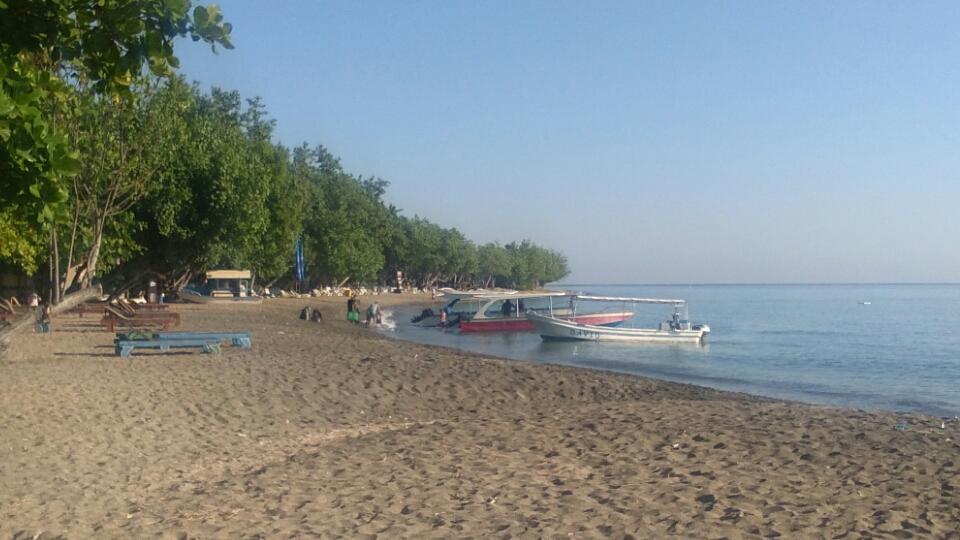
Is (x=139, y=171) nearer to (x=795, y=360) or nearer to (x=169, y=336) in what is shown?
(x=169, y=336)

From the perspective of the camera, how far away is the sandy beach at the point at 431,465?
7230 millimetres

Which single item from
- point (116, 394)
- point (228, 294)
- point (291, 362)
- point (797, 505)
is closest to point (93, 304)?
point (291, 362)

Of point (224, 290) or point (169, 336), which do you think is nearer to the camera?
point (169, 336)

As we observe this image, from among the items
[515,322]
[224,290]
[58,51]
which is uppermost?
[58,51]

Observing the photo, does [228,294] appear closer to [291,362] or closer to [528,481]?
[291,362]

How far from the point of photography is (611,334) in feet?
140

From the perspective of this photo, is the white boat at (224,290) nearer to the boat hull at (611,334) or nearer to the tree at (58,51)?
the boat hull at (611,334)

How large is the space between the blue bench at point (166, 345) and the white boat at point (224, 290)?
131 feet

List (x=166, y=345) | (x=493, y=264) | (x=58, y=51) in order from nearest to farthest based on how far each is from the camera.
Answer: (x=58, y=51)
(x=166, y=345)
(x=493, y=264)

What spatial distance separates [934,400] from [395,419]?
58.4 feet

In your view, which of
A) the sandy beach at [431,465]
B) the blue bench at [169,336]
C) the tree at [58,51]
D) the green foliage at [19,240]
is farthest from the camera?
the green foliage at [19,240]

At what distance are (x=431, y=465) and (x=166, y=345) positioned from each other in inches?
542

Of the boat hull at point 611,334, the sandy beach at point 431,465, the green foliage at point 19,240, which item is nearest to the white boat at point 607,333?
the boat hull at point 611,334

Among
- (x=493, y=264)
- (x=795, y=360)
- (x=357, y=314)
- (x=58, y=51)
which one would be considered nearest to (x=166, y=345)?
(x=58, y=51)
